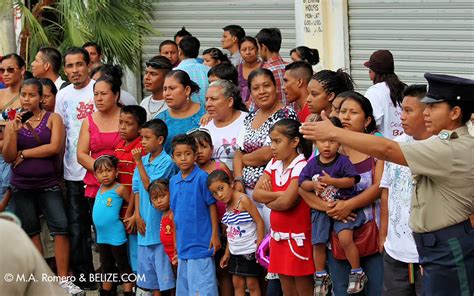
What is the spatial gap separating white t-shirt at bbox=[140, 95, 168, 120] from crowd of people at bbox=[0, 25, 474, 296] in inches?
0.8

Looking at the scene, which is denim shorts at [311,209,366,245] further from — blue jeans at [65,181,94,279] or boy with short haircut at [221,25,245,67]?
boy with short haircut at [221,25,245,67]

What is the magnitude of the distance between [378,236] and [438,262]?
4.33 ft

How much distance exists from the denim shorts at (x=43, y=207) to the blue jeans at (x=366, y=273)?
3108 mm

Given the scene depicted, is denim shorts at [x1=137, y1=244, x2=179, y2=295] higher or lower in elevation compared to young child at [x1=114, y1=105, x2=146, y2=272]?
lower

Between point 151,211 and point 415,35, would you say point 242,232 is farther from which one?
point 415,35

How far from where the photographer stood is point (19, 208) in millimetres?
9656

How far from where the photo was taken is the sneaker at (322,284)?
7.56m

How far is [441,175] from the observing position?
582 centimetres

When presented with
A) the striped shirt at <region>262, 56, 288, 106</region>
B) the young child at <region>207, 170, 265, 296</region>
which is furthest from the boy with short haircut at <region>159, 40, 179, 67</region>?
the young child at <region>207, 170, 265, 296</region>

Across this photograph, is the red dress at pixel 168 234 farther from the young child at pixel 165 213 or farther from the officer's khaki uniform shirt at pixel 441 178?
the officer's khaki uniform shirt at pixel 441 178

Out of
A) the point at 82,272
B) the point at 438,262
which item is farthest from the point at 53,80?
the point at 438,262

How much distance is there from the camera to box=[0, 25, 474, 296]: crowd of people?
19.6ft

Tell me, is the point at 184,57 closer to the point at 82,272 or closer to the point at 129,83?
the point at 82,272

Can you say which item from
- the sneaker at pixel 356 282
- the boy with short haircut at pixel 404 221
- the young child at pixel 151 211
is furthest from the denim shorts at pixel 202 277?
the boy with short haircut at pixel 404 221
